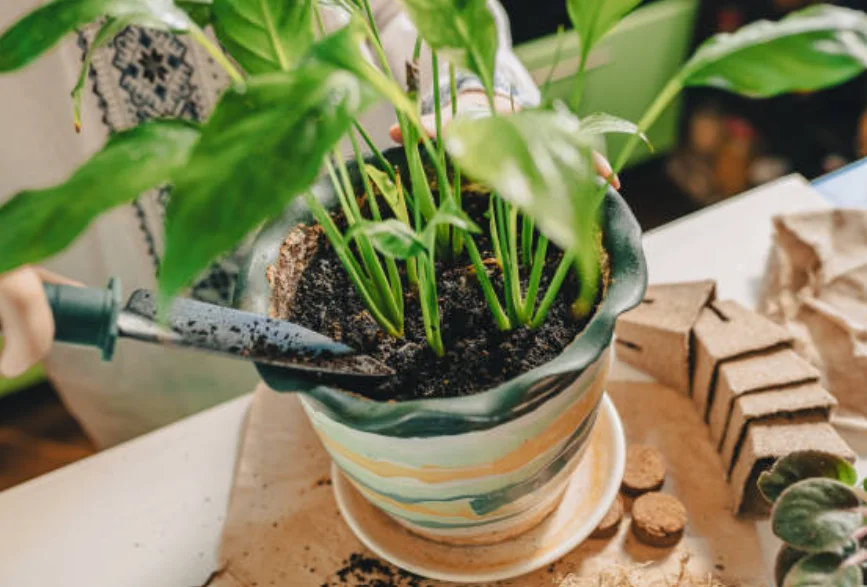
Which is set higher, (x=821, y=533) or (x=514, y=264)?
(x=514, y=264)

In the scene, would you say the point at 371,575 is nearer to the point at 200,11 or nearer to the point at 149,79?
the point at 200,11

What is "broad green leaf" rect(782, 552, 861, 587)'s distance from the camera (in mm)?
441

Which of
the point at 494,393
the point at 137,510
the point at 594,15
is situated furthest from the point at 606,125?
the point at 137,510

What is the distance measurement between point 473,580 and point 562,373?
0.74 feet

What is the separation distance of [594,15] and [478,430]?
230 millimetres

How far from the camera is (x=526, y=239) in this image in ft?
1.80

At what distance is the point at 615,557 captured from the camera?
0.60 meters

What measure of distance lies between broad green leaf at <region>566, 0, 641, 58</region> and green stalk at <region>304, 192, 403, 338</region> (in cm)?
17

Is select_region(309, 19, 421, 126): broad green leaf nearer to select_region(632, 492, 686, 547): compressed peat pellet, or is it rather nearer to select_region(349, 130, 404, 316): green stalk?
select_region(349, 130, 404, 316): green stalk

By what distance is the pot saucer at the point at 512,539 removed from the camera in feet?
1.90

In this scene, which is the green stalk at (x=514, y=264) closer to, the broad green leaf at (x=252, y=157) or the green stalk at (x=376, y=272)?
the green stalk at (x=376, y=272)

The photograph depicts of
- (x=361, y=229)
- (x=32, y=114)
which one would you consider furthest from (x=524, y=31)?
(x=361, y=229)

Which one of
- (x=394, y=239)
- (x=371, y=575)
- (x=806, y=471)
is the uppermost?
(x=394, y=239)

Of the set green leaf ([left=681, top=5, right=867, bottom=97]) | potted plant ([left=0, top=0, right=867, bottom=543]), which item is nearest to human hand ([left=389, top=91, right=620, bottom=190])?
potted plant ([left=0, top=0, right=867, bottom=543])
